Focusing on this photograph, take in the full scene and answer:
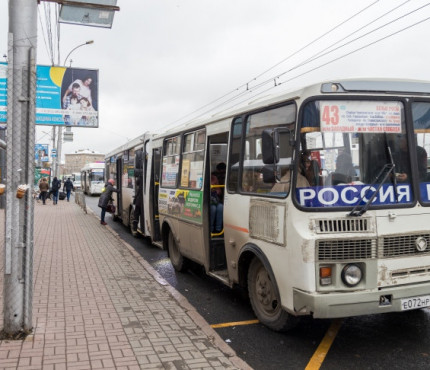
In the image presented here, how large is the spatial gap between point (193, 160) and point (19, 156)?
322 cm

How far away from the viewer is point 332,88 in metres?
4.20

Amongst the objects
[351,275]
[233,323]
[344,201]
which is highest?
[344,201]

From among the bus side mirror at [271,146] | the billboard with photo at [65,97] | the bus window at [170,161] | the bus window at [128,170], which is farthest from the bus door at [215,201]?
the billboard with photo at [65,97]

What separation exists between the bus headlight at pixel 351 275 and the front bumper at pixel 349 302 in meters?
0.10

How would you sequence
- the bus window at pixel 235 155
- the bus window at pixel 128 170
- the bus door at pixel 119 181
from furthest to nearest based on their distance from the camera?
the bus door at pixel 119 181 < the bus window at pixel 128 170 < the bus window at pixel 235 155

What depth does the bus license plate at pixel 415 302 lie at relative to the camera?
416 centimetres

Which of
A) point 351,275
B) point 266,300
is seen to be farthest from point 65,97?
point 351,275

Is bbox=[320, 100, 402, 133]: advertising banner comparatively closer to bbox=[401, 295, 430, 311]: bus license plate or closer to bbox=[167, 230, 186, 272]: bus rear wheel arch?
bbox=[401, 295, 430, 311]: bus license plate

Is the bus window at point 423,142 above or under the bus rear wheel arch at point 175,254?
above

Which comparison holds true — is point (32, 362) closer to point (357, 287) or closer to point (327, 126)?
point (357, 287)

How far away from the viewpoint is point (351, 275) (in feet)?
13.4

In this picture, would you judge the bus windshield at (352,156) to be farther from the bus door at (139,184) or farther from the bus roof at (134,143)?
the bus door at (139,184)

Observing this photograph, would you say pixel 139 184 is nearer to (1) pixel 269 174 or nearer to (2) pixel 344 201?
(1) pixel 269 174

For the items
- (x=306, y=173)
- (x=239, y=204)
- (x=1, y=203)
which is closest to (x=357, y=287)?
(x=306, y=173)
